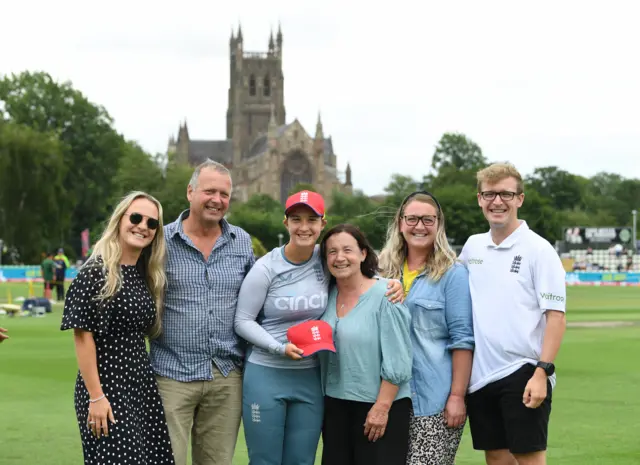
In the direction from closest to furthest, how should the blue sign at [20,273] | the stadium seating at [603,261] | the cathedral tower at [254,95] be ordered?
the blue sign at [20,273] < the stadium seating at [603,261] < the cathedral tower at [254,95]

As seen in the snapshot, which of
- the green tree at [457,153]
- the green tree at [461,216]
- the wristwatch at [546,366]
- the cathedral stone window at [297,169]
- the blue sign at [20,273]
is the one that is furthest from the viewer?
the cathedral stone window at [297,169]

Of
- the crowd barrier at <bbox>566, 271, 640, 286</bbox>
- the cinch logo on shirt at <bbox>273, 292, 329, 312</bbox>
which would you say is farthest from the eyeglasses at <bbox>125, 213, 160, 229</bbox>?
the crowd barrier at <bbox>566, 271, 640, 286</bbox>

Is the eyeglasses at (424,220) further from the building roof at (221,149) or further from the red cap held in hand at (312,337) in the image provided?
the building roof at (221,149)

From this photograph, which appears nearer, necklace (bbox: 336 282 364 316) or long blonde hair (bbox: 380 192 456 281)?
necklace (bbox: 336 282 364 316)

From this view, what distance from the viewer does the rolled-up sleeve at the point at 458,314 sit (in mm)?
5809

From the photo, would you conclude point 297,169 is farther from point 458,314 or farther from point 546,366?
point 546,366

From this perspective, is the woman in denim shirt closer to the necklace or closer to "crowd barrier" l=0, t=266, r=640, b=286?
the necklace

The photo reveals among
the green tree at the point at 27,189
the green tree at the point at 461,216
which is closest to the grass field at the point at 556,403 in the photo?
the green tree at the point at 27,189

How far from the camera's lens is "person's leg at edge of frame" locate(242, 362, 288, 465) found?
5.80 m

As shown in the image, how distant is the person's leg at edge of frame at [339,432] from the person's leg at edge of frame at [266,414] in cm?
27

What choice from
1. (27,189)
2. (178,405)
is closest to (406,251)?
(178,405)

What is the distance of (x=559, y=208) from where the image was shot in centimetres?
12581

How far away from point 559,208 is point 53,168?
79.2 meters

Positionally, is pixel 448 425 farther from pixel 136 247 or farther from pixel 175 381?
pixel 136 247
